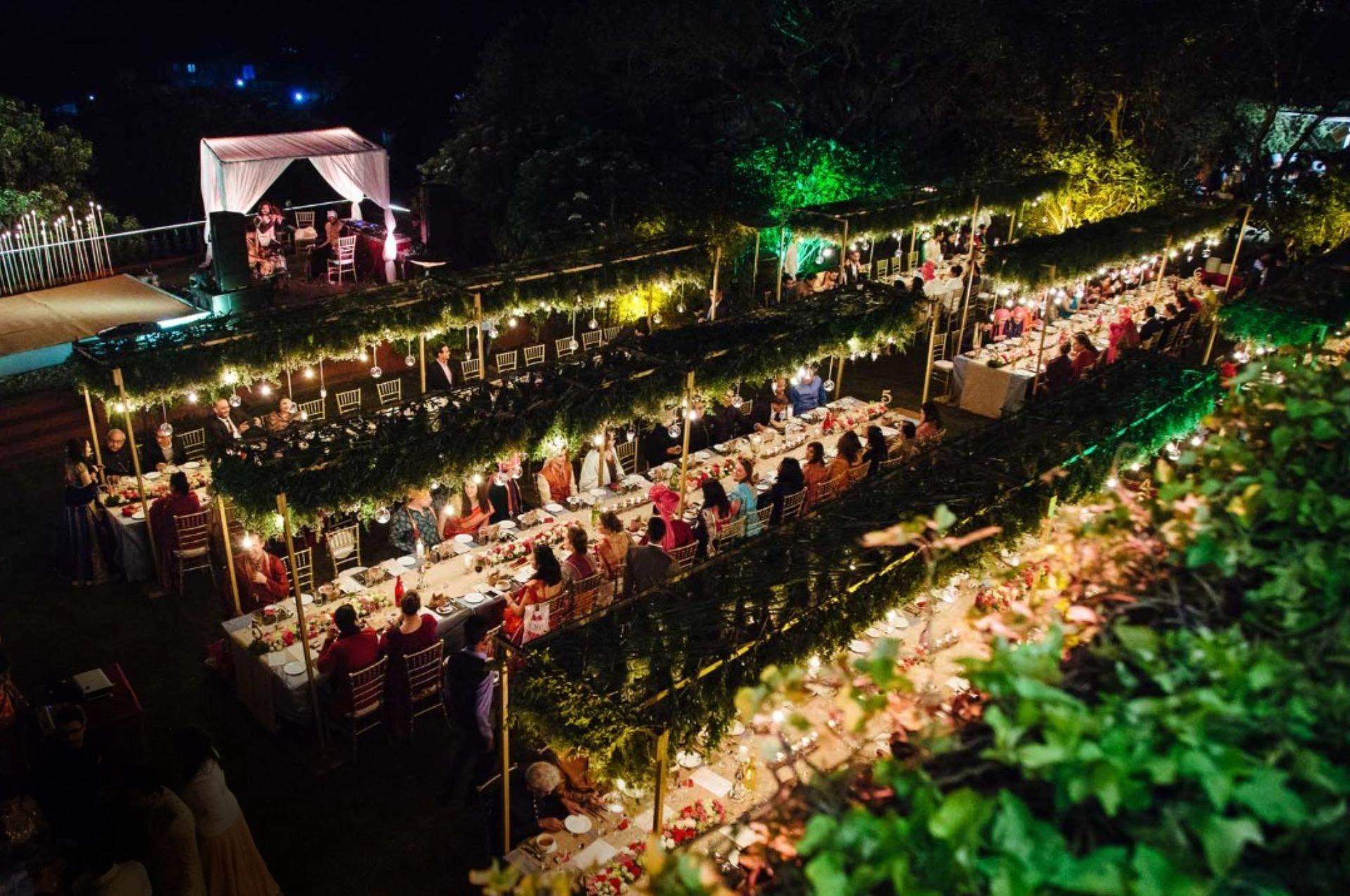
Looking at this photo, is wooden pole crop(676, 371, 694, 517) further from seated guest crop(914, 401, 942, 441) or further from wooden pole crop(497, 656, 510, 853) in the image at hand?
wooden pole crop(497, 656, 510, 853)

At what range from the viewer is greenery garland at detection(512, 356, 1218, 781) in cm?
510

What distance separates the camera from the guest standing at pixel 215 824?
18.5 feet

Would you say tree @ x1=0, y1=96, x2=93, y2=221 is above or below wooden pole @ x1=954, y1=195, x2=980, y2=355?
above

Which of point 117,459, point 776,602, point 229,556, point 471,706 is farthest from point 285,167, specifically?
point 776,602

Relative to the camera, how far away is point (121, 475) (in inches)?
424

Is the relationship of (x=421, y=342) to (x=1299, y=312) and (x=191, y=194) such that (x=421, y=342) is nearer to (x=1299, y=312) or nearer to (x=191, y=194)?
(x=1299, y=312)

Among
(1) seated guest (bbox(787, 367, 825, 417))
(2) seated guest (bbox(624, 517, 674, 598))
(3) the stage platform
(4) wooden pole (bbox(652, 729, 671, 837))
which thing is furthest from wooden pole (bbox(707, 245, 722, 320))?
(4) wooden pole (bbox(652, 729, 671, 837))

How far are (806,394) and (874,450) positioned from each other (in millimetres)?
2451

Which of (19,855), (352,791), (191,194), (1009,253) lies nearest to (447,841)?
(352,791)

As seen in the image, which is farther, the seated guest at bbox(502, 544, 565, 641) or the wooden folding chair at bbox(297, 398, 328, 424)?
the wooden folding chair at bbox(297, 398, 328, 424)

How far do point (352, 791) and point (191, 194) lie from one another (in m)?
22.1

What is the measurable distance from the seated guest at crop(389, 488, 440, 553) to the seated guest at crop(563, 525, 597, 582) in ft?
5.44

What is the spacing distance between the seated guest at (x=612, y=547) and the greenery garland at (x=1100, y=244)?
7732mm

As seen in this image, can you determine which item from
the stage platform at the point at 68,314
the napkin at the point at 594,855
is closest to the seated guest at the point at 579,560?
the napkin at the point at 594,855
